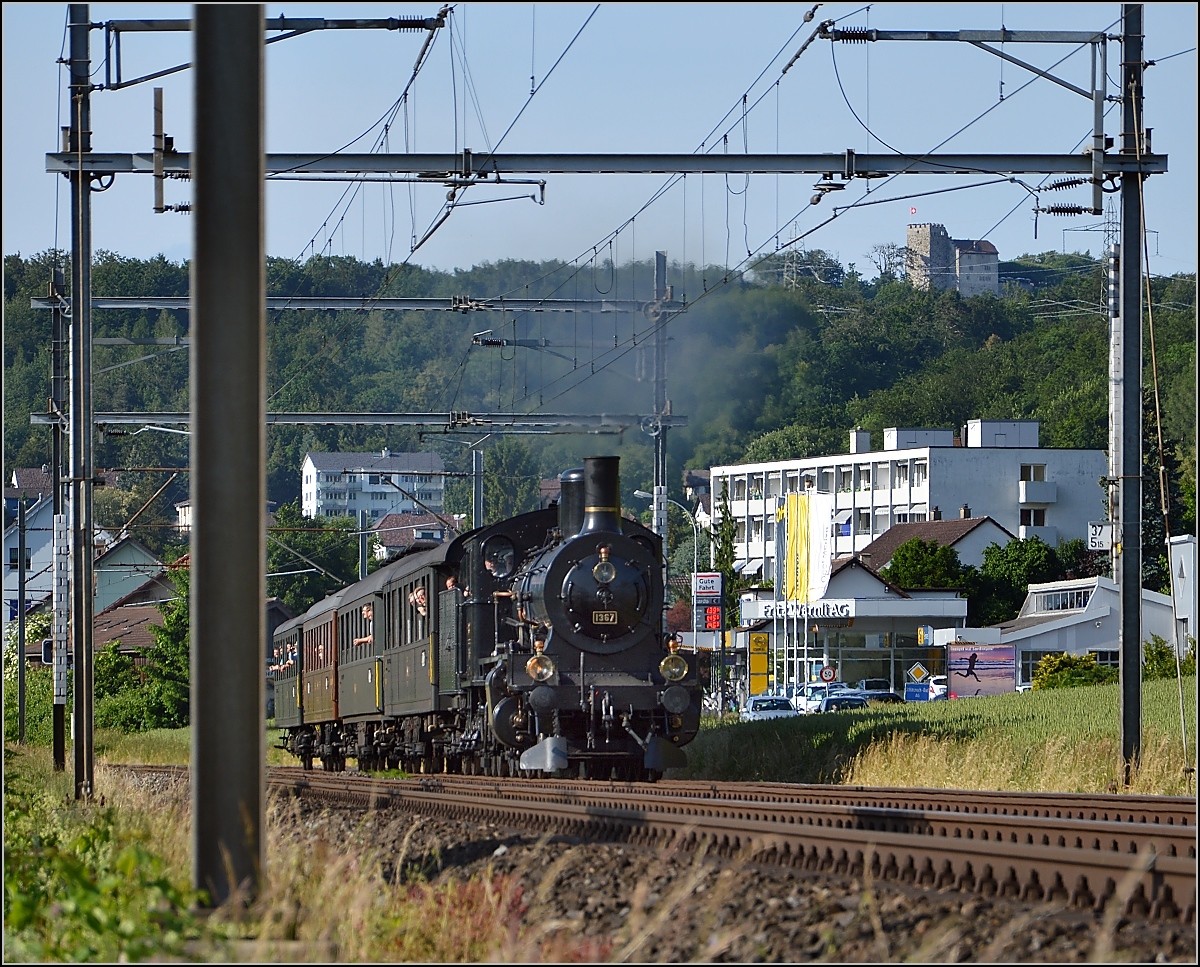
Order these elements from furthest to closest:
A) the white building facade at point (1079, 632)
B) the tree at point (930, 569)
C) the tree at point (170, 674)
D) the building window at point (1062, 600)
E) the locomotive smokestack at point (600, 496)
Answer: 1. the tree at point (930, 569)
2. the building window at point (1062, 600)
3. the white building facade at point (1079, 632)
4. the tree at point (170, 674)
5. the locomotive smokestack at point (600, 496)

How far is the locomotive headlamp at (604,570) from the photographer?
20.4 metres

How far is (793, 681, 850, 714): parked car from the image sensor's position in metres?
61.3

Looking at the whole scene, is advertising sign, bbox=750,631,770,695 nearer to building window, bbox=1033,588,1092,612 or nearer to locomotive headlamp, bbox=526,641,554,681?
building window, bbox=1033,588,1092,612

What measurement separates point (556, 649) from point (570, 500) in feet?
7.09

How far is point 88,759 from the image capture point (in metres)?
19.8

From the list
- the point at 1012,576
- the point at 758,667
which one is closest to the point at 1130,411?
the point at 758,667

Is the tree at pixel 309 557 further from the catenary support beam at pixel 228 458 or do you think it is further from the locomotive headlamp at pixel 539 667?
the catenary support beam at pixel 228 458

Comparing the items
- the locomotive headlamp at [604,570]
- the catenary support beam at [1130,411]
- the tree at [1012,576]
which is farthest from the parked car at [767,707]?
the catenary support beam at [1130,411]

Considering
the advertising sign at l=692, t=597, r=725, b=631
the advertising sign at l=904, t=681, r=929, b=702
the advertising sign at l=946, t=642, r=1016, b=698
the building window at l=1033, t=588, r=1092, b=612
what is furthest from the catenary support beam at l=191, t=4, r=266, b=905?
the building window at l=1033, t=588, r=1092, b=612

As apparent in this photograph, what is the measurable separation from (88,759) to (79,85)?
8.26 meters

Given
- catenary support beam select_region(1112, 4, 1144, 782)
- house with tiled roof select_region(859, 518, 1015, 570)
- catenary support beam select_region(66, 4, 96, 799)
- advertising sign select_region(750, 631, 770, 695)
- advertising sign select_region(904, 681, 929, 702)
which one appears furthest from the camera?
house with tiled roof select_region(859, 518, 1015, 570)

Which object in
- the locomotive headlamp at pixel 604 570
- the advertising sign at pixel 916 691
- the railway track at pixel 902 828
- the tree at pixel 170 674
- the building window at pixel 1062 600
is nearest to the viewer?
the railway track at pixel 902 828

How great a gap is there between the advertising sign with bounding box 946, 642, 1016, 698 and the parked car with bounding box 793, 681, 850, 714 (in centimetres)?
465

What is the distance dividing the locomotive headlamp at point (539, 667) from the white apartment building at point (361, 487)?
10628 cm
